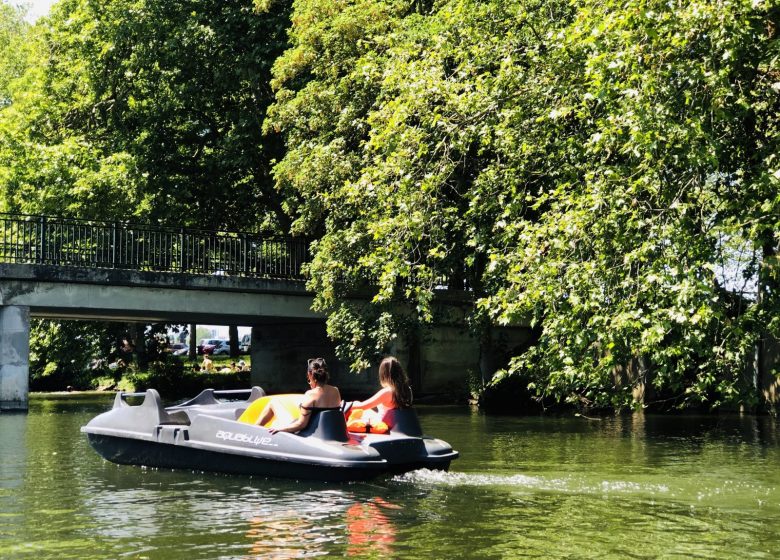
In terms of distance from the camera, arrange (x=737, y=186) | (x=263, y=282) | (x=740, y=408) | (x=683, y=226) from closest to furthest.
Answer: (x=683, y=226), (x=737, y=186), (x=740, y=408), (x=263, y=282)

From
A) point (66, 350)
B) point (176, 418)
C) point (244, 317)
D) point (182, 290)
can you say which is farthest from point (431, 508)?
point (66, 350)

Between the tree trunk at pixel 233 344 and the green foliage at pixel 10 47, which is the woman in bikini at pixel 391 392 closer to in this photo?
the green foliage at pixel 10 47

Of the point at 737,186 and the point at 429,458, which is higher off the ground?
the point at 737,186

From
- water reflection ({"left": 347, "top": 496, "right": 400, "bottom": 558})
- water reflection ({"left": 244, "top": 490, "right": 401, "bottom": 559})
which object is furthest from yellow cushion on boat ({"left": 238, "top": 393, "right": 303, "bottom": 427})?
water reflection ({"left": 347, "top": 496, "right": 400, "bottom": 558})

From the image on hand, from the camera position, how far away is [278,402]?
1345 centimetres

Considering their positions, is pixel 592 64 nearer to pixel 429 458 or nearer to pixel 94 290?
pixel 429 458

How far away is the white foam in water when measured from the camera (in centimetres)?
1205

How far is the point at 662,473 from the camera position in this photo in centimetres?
1366

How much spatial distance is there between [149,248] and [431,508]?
65.4ft

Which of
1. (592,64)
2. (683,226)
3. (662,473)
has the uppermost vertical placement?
(592,64)

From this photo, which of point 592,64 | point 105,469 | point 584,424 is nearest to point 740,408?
point 584,424

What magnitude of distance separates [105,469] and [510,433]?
28.2 ft

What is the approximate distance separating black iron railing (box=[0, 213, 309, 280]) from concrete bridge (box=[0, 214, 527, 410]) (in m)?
0.03

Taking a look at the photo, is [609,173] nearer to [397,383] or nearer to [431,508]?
[397,383]
